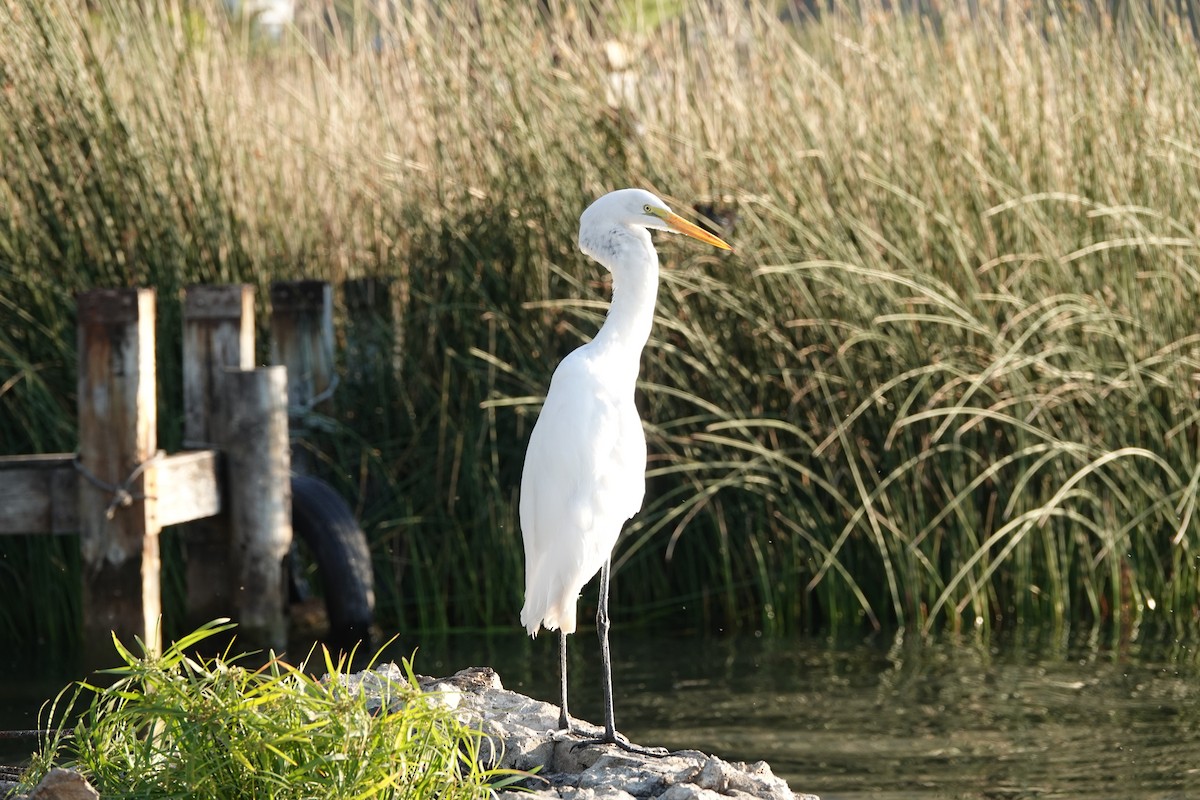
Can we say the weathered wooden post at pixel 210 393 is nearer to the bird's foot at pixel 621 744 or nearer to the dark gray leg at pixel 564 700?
the dark gray leg at pixel 564 700

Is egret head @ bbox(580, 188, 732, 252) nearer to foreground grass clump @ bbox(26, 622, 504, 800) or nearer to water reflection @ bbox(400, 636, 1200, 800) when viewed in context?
foreground grass clump @ bbox(26, 622, 504, 800)

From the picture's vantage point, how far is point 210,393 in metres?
4.91

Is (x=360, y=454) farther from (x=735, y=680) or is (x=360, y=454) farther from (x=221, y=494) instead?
(x=735, y=680)

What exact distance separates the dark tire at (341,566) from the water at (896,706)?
212 mm

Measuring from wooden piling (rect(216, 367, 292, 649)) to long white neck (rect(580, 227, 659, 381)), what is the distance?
5.63ft

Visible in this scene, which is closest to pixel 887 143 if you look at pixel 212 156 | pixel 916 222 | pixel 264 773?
pixel 916 222

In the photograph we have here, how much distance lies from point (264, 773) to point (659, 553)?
3.04m

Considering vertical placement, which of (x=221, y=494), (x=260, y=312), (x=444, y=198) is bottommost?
(x=221, y=494)

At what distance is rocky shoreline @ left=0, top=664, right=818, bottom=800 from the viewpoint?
278 centimetres

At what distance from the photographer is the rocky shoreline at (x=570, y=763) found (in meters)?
2.78

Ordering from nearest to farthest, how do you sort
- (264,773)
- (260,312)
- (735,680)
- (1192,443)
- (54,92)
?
(264,773) → (735,680) → (1192,443) → (54,92) → (260,312)

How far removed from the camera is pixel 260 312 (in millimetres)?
5758

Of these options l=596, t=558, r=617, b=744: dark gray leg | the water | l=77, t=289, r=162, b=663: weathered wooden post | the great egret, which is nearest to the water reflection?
the water

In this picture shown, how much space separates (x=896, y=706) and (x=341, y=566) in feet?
5.75
